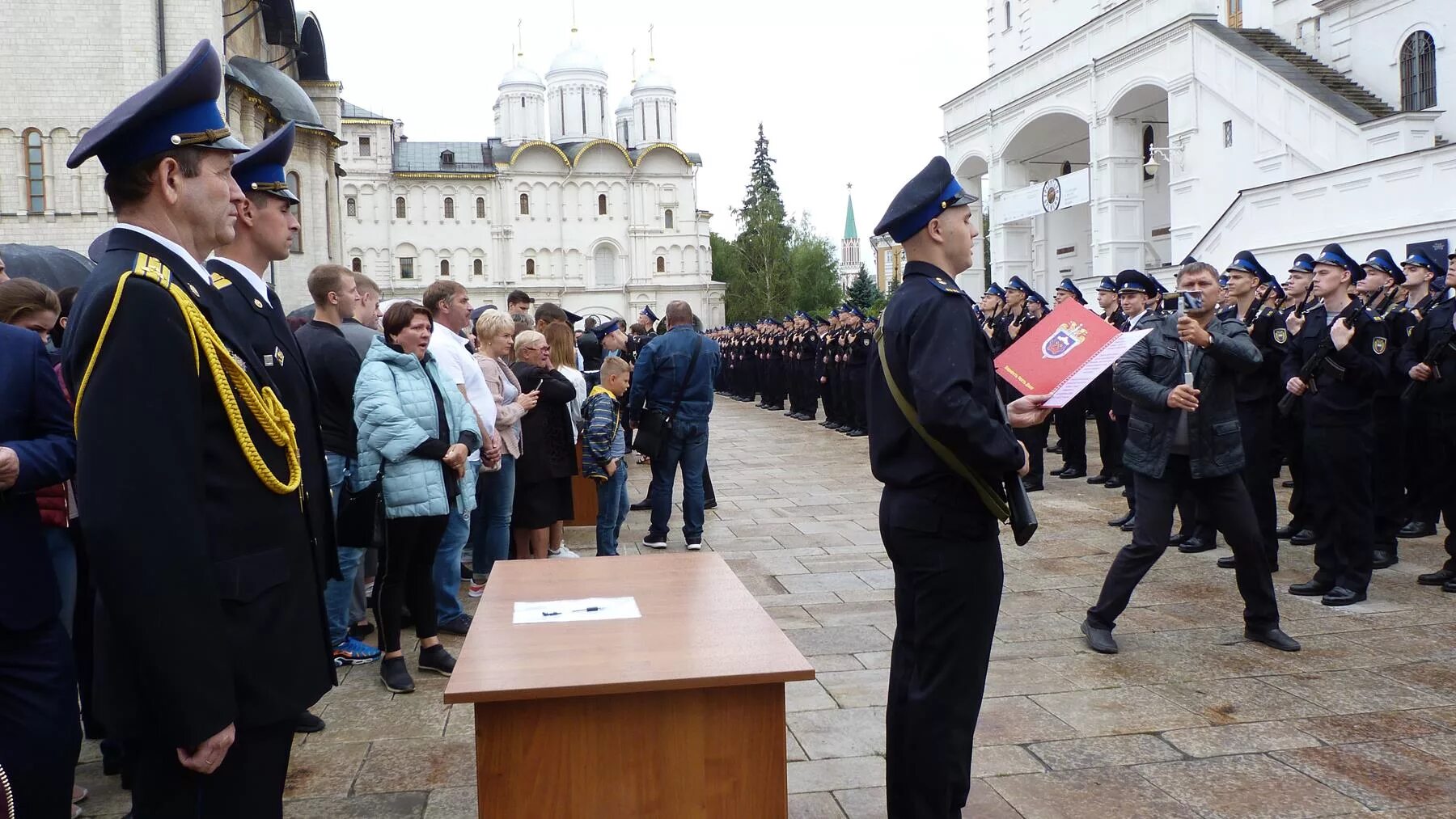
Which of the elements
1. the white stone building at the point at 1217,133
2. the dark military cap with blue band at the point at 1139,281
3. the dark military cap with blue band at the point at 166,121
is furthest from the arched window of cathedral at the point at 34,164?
the white stone building at the point at 1217,133

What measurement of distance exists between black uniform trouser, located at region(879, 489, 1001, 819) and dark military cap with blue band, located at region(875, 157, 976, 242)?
0.96 m

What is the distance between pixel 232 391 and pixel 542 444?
16.7ft

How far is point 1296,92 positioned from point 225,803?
25.0 meters

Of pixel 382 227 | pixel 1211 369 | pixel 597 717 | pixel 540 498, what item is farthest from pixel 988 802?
pixel 382 227

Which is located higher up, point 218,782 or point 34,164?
point 34,164

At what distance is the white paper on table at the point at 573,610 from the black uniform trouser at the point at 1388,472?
6344 millimetres

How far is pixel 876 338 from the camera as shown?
3645mm

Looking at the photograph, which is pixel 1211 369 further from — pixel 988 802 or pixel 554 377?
pixel 554 377

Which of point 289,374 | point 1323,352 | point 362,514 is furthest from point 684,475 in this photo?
point 289,374

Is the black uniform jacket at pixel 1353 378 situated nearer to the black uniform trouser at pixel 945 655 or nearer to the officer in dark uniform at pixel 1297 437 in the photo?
the officer in dark uniform at pixel 1297 437

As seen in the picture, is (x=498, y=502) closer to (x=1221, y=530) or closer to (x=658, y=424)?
(x=658, y=424)

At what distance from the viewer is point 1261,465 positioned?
7.54 meters

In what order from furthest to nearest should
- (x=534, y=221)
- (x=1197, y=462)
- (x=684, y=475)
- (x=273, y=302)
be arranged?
(x=534, y=221) < (x=684, y=475) < (x=1197, y=462) < (x=273, y=302)

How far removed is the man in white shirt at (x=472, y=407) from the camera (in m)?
6.07
